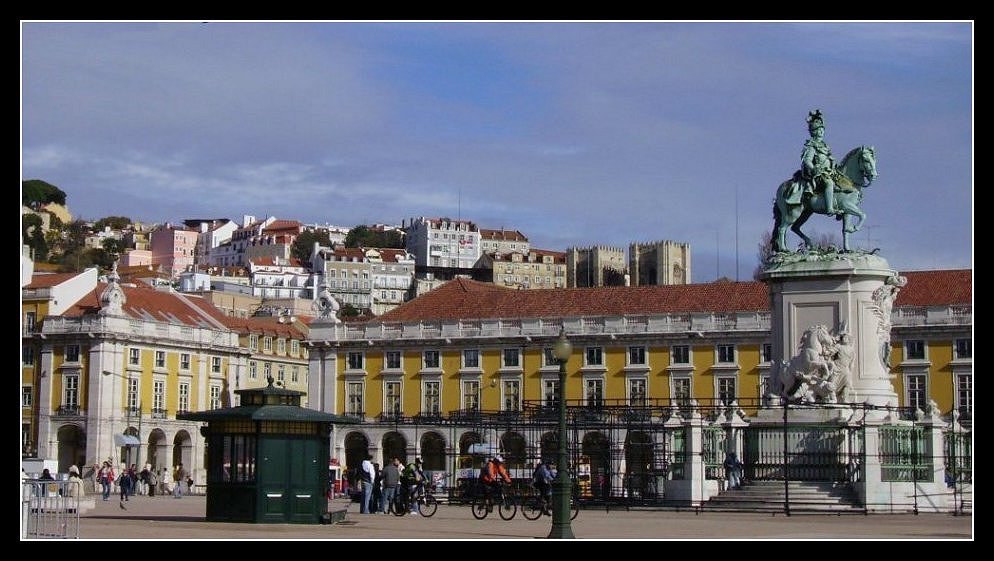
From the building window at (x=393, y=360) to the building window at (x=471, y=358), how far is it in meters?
3.35

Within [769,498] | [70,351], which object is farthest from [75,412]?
[769,498]

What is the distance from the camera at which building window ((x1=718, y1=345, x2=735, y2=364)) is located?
80.8 m

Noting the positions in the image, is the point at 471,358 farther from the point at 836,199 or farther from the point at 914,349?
the point at 836,199

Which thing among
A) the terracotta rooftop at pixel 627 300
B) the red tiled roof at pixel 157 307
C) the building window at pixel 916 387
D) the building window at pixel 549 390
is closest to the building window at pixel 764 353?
the terracotta rooftop at pixel 627 300

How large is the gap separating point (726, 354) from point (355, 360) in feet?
59.2

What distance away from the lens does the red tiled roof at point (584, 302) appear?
276 feet

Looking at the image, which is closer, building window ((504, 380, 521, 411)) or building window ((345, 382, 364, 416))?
building window ((504, 380, 521, 411))

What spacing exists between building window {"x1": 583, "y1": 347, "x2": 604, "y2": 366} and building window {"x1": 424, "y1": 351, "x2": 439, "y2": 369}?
718cm

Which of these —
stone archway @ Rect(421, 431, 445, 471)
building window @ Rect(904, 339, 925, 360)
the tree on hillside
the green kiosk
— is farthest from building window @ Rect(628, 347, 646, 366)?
the tree on hillside

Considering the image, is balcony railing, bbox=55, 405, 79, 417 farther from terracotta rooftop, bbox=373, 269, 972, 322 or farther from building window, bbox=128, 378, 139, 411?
terracotta rooftop, bbox=373, 269, 972, 322

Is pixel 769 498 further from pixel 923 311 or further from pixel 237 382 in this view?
pixel 237 382

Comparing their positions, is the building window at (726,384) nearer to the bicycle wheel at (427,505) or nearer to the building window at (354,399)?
the building window at (354,399)

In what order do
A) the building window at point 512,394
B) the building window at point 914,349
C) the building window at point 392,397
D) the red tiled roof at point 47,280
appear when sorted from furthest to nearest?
1. the red tiled roof at point 47,280
2. the building window at point 392,397
3. the building window at point 512,394
4. the building window at point 914,349

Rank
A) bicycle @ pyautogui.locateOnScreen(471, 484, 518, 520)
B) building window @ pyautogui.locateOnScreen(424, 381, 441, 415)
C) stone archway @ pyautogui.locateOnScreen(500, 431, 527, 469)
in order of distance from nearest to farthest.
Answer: bicycle @ pyautogui.locateOnScreen(471, 484, 518, 520), stone archway @ pyautogui.locateOnScreen(500, 431, 527, 469), building window @ pyautogui.locateOnScreen(424, 381, 441, 415)
